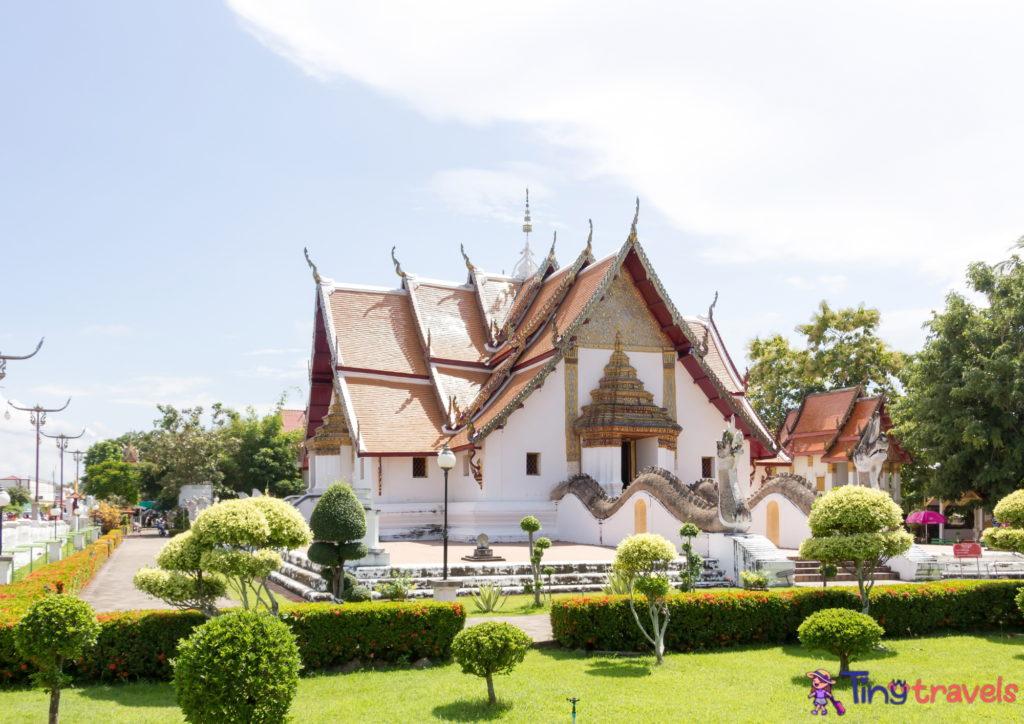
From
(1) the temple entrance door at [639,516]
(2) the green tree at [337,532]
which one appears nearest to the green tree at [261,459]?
(1) the temple entrance door at [639,516]

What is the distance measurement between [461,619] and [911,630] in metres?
5.72

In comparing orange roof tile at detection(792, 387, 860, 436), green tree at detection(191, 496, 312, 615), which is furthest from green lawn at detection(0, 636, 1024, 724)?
orange roof tile at detection(792, 387, 860, 436)

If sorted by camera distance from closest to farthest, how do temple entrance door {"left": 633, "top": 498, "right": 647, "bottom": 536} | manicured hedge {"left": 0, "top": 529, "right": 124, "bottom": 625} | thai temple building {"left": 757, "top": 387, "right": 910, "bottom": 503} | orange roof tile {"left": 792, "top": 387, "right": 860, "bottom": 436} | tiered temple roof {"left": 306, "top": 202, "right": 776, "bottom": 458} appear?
manicured hedge {"left": 0, "top": 529, "right": 124, "bottom": 625} → temple entrance door {"left": 633, "top": 498, "right": 647, "bottom": 536} → tiered temple roof {"left": 306, "top": 202, "right": 776, "bottom": 458} → thai temple building {"left": 757, "top": 387, "right": 910, "bottom": 503} → orange roof tile {"left": 792, "top": 387, "right": 860, "bottom": 436}

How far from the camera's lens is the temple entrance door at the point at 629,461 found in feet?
69.8

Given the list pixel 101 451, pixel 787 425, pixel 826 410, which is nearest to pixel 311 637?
pixel 826 410

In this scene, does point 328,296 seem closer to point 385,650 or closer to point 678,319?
point 678,319

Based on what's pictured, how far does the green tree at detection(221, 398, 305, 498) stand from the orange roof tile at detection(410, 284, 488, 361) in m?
16.5

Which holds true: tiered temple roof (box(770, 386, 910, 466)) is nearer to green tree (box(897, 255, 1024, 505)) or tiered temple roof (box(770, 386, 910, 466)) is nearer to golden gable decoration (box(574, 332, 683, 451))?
green tree (box(897, 255, 1024, 505))

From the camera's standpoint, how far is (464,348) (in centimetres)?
2320

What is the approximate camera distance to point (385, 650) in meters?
8.79

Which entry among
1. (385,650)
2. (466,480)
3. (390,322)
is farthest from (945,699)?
(390,322)

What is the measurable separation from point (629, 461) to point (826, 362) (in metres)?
16.1

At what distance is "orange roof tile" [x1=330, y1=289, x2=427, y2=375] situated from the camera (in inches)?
871

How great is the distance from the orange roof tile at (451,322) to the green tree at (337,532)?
443 inches
